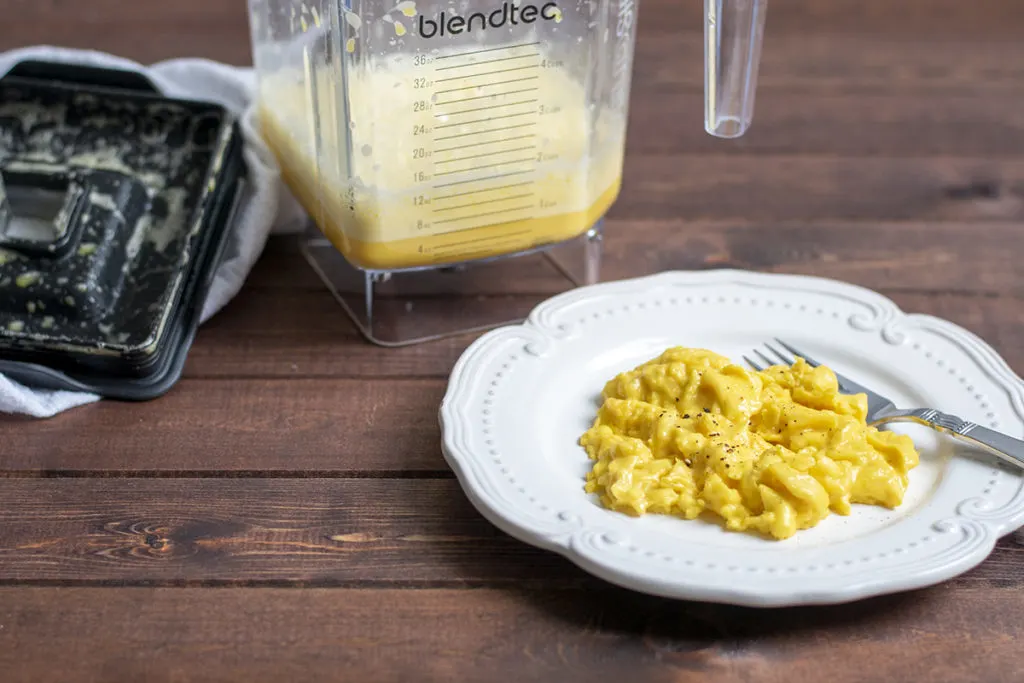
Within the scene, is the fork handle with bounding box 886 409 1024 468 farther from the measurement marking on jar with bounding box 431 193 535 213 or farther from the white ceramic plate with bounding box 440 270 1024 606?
the measurement marking on jar with bounding box 431 193 535 213

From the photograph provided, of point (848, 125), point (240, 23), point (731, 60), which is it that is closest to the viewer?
point (731, 60)

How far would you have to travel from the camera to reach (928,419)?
1042 millimetres

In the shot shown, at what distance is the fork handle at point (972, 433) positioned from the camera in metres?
0.99

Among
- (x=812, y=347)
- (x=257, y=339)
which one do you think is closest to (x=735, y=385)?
(x=812, y=347)

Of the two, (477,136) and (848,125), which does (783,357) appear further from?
(848,125)

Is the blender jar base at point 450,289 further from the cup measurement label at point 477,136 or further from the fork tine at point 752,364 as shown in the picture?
the fork tine at point 752,364

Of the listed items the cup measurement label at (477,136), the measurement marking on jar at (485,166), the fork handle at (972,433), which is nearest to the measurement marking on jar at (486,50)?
the cup measurement label at (477,136)

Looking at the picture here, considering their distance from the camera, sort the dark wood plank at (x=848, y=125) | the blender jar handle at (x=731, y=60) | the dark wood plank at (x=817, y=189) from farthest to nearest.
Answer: the dark wood plank at (x=848, y=125) → the dark wood plank at (x=817, y=189) → the blender jar handle at (x=731, y=60)

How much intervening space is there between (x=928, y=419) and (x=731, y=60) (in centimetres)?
37

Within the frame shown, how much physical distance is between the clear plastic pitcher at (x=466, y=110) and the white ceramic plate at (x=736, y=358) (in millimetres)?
111

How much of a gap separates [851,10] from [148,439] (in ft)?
4.57

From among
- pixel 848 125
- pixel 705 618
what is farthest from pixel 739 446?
pixel 848 125

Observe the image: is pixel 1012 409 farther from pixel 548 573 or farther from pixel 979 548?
pixel 548 573

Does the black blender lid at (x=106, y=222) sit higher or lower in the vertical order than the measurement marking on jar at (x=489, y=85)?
lower
